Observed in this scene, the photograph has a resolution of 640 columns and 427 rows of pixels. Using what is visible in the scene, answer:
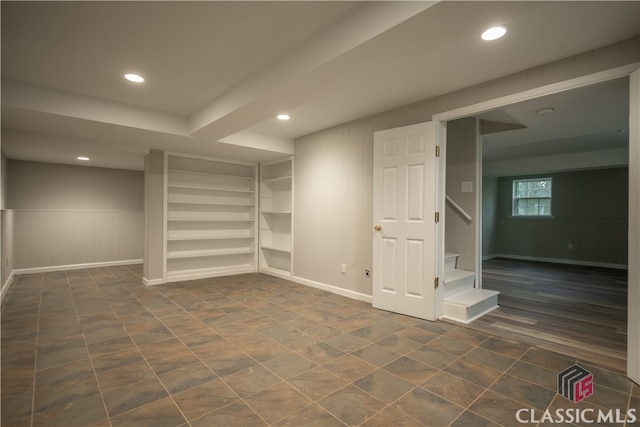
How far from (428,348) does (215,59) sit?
9.85ft

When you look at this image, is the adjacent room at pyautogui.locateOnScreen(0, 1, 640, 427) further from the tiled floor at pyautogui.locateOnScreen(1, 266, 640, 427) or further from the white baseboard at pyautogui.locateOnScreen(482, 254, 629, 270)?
the white baseboard at pyautogui.locateOnScreen(482, 254, 629, 270)

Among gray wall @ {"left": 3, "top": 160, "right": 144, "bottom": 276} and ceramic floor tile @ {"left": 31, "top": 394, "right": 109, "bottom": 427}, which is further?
gray wall @ {"left": 3, "top": 160, "right": 144, "bottom": 276}

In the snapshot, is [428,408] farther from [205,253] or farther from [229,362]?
[205,253]

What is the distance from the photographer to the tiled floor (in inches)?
69.6

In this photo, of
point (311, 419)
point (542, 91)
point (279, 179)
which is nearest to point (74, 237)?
point (279, 179)

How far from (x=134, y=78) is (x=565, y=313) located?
5217 millimetres

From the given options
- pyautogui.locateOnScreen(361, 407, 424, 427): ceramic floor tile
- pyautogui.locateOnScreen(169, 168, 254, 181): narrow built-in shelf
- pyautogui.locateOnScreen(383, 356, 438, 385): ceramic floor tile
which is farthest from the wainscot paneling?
pyautogui.locateOnScreen(361, 407, 424, 427): ceramic floor tile

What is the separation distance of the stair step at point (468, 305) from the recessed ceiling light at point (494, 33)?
2.46m

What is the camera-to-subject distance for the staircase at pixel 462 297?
3305mm

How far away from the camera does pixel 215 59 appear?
2619 millimetres

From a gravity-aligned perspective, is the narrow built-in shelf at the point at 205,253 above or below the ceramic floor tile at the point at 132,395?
above

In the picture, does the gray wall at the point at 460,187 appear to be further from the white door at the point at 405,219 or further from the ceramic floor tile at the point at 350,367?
the ceramic floor tile at the point at 350,367

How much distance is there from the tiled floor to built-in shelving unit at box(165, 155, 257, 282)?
1840 mm

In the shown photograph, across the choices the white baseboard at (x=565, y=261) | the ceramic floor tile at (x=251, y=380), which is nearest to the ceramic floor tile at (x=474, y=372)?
the ceramic floor tile at (x=251, y=380)
